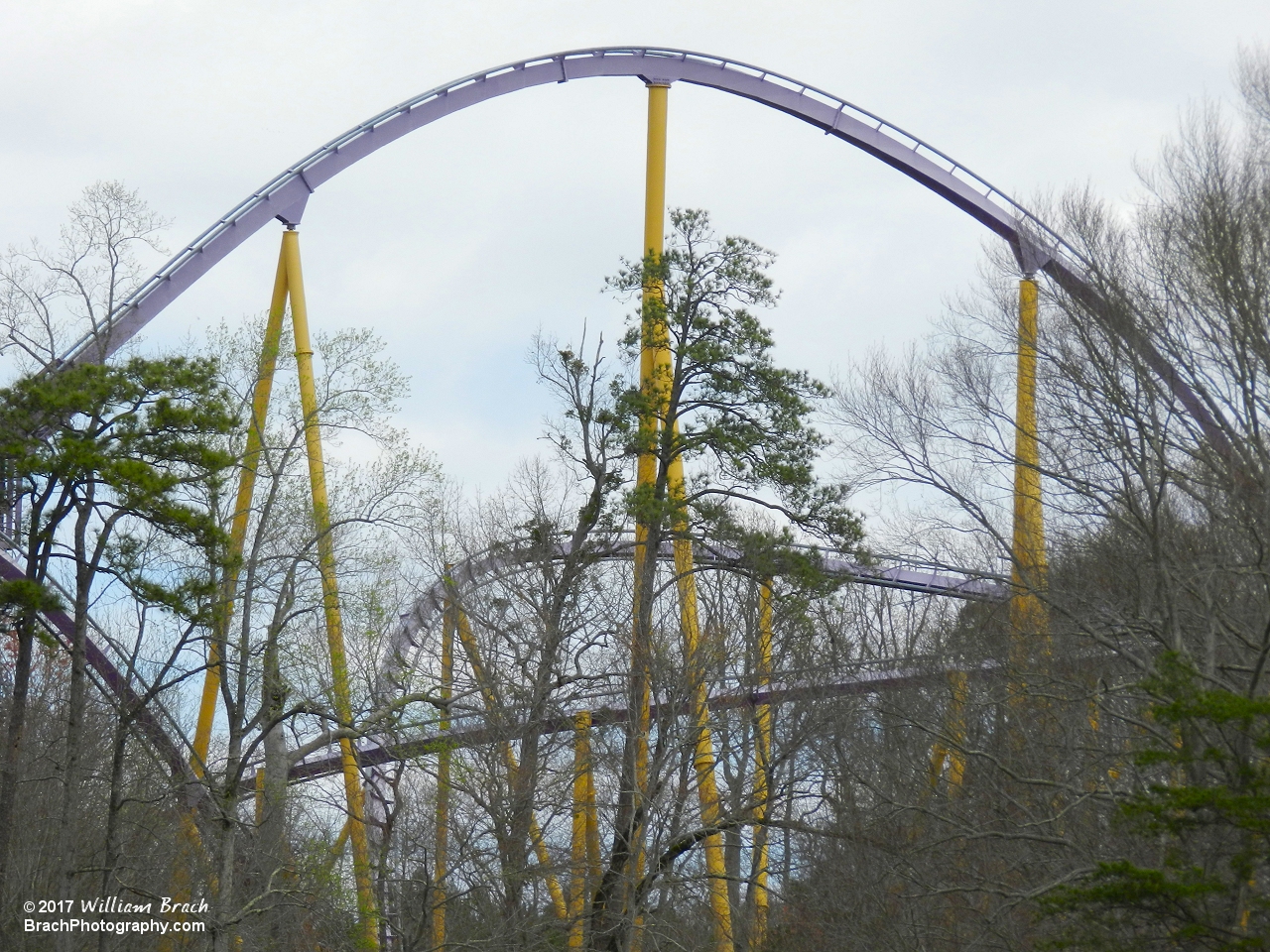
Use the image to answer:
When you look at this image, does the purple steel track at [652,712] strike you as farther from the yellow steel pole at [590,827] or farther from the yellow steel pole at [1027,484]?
the yellow steel pole at [1027,484]

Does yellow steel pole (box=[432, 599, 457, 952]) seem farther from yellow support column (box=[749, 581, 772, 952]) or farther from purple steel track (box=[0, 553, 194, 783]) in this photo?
yellow support column (box=[749, 581, 772, 952])

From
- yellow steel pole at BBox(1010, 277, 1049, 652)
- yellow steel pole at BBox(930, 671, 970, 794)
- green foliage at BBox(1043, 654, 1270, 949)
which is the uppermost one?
yellow steel pole at BBox(1010, 277, 1049, 652)

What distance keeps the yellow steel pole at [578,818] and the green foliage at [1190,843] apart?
722cm

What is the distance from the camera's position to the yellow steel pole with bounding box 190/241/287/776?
16141 mm

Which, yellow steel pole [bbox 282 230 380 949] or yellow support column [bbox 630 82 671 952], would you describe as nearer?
yellow steel pole [bbox 282 230 380 949]

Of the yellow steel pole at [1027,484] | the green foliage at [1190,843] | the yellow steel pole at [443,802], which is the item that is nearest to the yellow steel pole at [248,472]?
the yellow steel pole at [443,802]

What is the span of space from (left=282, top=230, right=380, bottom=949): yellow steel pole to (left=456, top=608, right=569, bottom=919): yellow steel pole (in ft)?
5.20

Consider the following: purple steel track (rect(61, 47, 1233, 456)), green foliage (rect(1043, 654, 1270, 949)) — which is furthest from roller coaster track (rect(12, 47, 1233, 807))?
green foliage (rect(1043, 654, 1270, 949))

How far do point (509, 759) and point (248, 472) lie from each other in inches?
193

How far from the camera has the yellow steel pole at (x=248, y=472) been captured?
53.0 feet

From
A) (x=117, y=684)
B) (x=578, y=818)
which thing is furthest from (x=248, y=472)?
(x=578, y=818)

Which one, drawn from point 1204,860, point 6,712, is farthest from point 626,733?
point 6,712

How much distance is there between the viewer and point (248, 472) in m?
17.3

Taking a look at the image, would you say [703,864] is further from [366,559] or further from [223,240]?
[223,240]
